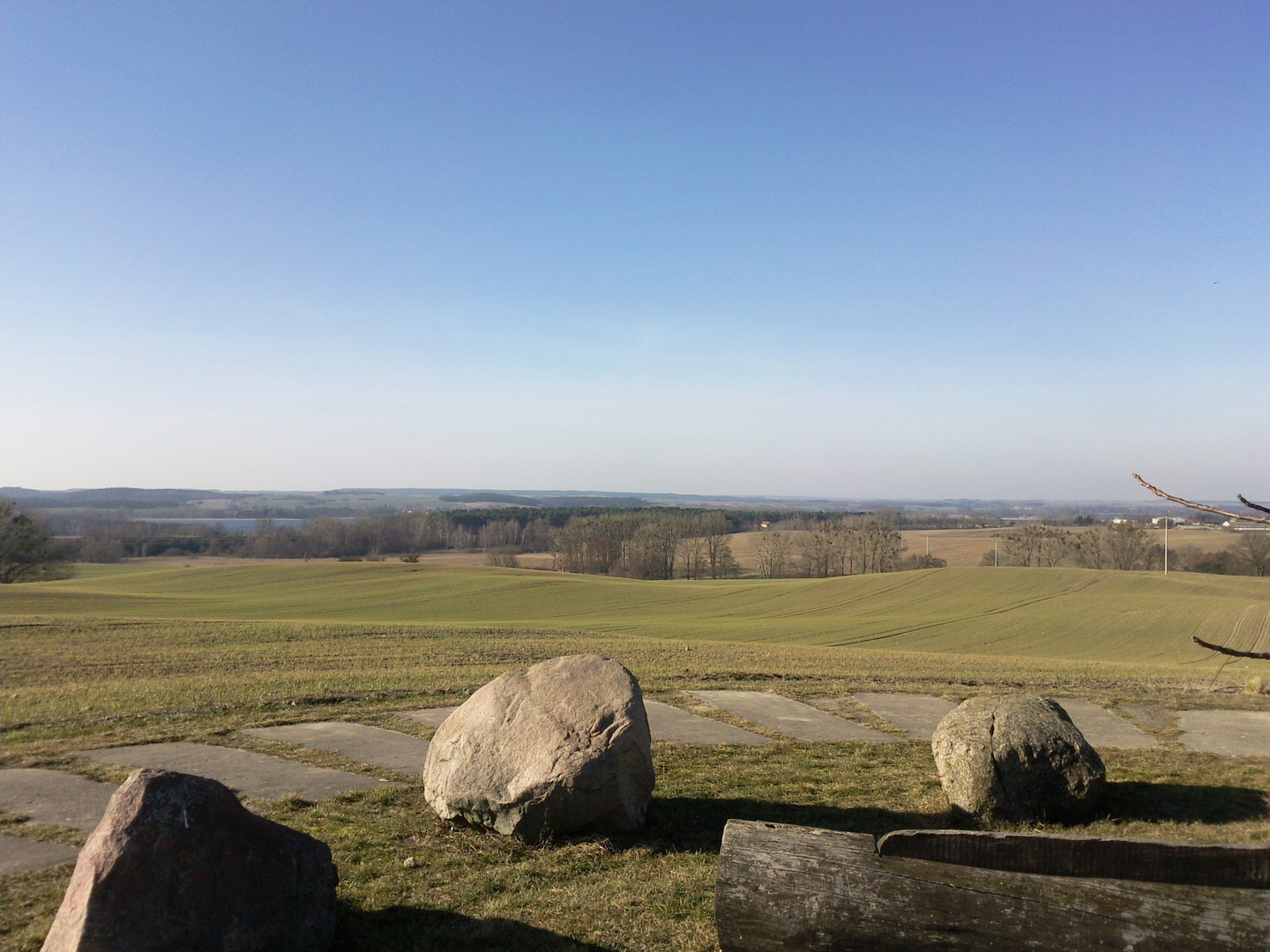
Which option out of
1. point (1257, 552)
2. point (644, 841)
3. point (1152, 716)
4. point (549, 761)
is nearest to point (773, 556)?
point (1257, 552)

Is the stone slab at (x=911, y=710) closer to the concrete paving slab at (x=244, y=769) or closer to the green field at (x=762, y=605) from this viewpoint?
the concrete paving slab at (x=244, y=769)

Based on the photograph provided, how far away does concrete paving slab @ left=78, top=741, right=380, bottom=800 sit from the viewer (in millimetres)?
7454

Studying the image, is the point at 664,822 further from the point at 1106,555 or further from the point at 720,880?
the point at 1106,555

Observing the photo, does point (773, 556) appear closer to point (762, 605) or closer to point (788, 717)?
point (762, 605)

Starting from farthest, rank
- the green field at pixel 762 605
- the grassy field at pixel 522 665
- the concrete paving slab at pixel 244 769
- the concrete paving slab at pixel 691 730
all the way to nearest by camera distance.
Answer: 1. the green field at pixel 762 605
2. the concrete paving slab at pixel 691 730
3. the concrete paving slab at pixel 244 769
4. the grassy field at pixel 522 665

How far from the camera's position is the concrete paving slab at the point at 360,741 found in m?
8.61

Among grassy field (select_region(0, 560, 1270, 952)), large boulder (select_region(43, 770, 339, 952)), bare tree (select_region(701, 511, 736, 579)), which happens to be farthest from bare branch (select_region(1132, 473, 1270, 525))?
bare tree (select_region(701, 511, 736, 579))

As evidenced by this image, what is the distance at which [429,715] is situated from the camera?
10.9 m

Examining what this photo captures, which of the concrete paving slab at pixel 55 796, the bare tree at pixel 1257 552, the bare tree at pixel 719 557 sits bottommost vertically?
the bare tree at pixel 719 557

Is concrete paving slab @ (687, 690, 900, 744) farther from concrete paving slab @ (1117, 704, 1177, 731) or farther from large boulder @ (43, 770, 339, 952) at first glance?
large boulder @ (43, 770, 339, 952)

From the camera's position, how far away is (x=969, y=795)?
6930mm

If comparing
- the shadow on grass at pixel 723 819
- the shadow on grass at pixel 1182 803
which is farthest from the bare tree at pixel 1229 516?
the shadow on grass at pixel 1182 803

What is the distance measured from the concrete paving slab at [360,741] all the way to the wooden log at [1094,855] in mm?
6249

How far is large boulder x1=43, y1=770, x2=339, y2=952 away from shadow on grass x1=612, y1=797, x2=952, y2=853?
2699mm
